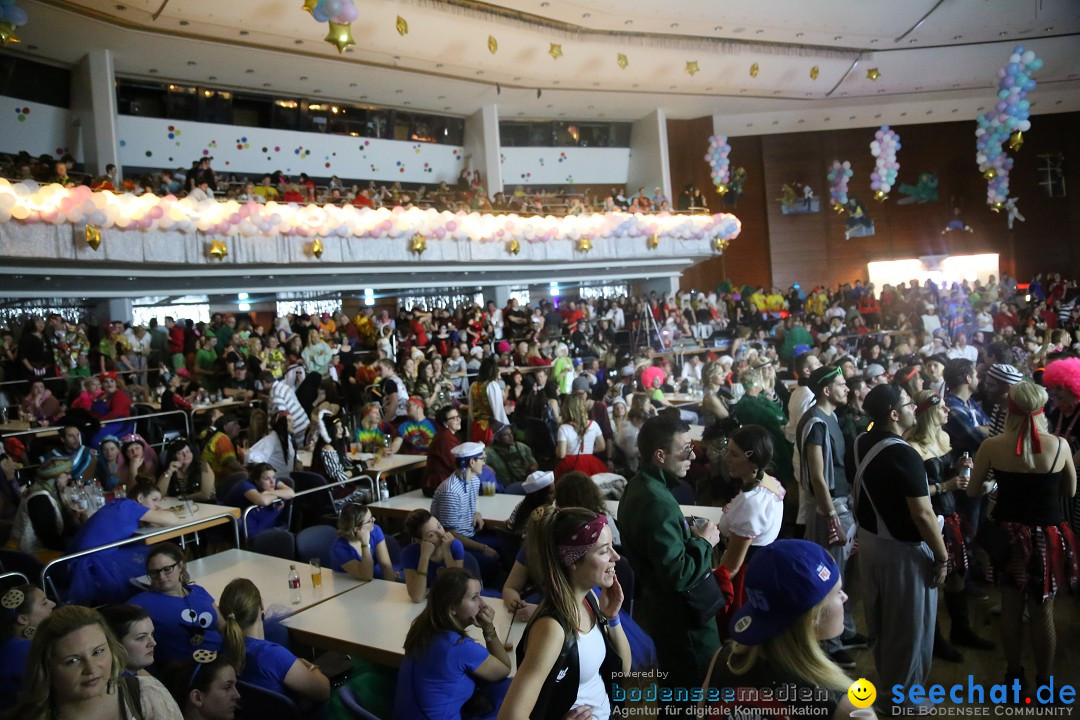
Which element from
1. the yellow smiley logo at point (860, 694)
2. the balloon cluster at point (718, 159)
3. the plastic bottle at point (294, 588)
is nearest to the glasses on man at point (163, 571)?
the plastic bottle at point (294, 588)

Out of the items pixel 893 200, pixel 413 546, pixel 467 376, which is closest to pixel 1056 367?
pixel 413 546

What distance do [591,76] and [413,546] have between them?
1615cm

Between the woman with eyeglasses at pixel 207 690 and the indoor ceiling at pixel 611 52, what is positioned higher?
the indoor ceiling at pixel 611 52

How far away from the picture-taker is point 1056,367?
3.90 metres

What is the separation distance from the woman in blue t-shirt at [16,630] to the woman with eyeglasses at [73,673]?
2.92 feet

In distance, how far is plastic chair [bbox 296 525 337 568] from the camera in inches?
183

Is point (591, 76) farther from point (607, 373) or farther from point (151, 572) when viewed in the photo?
point (151, 572)

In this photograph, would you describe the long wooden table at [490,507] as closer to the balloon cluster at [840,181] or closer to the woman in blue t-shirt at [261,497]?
the woman in blue t-shirt at [261,497]

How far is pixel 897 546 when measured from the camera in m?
3.20

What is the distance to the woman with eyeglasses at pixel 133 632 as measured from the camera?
2.73 meters

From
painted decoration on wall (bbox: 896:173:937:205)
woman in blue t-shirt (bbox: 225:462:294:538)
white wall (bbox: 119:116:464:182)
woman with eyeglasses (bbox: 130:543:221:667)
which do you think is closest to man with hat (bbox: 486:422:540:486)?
woman in blue t-shirt (bbox: 225:462:294:538)

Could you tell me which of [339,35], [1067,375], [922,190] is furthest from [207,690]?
[922,190]

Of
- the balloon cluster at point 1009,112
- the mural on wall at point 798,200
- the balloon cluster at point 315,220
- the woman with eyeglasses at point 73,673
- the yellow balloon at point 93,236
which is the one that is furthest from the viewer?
the mural on wall at point 798,200

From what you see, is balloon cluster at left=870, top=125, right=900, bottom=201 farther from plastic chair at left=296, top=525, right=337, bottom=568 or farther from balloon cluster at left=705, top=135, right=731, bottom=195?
plastic chair at left=296, top=525, right=337, bottom=568
